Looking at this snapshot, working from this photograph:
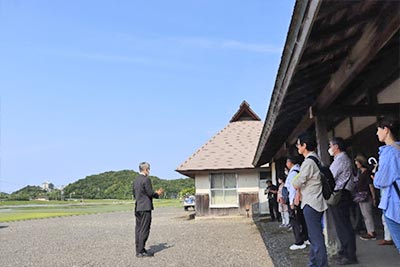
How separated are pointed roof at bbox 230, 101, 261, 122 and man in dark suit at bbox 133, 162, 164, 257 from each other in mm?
14008

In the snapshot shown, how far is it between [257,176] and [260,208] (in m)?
1.40

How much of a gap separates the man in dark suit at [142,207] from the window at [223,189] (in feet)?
31.2

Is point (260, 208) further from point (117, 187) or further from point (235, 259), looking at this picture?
point (117, 187)

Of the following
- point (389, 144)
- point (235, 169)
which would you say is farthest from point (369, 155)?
point (235, 169)

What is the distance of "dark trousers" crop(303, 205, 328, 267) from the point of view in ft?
12.4

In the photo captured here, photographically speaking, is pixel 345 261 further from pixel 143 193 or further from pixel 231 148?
pixel 231 148

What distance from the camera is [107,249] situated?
26.2 feet

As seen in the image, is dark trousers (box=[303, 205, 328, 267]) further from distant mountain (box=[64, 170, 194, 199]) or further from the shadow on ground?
distant mountain (box=[64, 170, 194, 199])

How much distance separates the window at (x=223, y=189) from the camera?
16219 millimetres

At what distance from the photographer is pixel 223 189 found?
1633cm

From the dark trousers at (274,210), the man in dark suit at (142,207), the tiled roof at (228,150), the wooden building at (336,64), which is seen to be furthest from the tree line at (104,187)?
the wooden building at (336,64)

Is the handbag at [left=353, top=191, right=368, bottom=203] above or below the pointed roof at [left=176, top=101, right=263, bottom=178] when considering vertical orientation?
below

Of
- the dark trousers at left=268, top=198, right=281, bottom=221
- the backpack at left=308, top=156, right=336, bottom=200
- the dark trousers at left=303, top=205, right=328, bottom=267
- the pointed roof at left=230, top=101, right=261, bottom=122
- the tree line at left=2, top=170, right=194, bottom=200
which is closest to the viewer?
the dark trousers at left=303, top=205, right=328, bottom=267

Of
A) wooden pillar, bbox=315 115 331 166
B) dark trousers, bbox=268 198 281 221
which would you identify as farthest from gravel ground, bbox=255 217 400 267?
dark trousers, bbox=268 198 281 221
